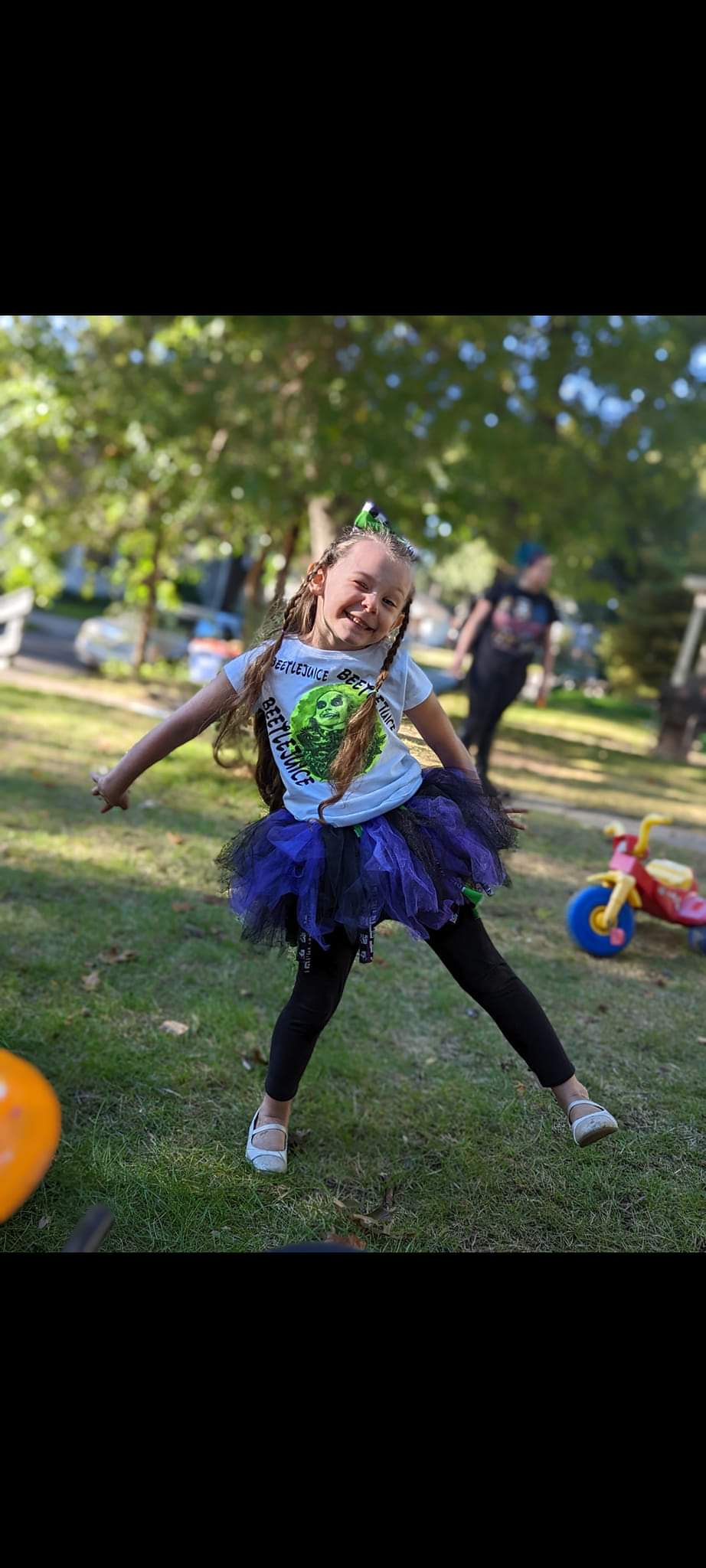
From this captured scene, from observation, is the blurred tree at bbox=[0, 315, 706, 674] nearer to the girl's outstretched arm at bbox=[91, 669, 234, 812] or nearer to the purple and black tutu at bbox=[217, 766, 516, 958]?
the girl's outstretched arm at bbox=[91, 669, 234, 812]

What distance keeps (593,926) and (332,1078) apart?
1.71 metres

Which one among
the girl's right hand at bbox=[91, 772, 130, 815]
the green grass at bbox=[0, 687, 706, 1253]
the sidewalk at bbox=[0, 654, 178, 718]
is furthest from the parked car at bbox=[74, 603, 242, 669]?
the girl's right hand at bbox=[91, 772, 130, 815]

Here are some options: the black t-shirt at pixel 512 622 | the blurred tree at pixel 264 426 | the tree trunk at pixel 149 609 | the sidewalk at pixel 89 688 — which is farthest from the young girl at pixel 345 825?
the tree trunk at pixel 149 609

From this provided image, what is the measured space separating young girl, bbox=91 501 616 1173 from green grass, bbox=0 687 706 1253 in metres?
0.22

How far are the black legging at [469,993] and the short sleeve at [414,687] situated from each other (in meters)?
0.52

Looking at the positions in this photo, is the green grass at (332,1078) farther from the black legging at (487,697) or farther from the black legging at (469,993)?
A: the black legging at (487,697)

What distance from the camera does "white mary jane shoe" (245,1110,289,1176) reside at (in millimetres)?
2674

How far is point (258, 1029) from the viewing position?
352 centimetres

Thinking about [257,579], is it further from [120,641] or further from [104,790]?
[104,790]
